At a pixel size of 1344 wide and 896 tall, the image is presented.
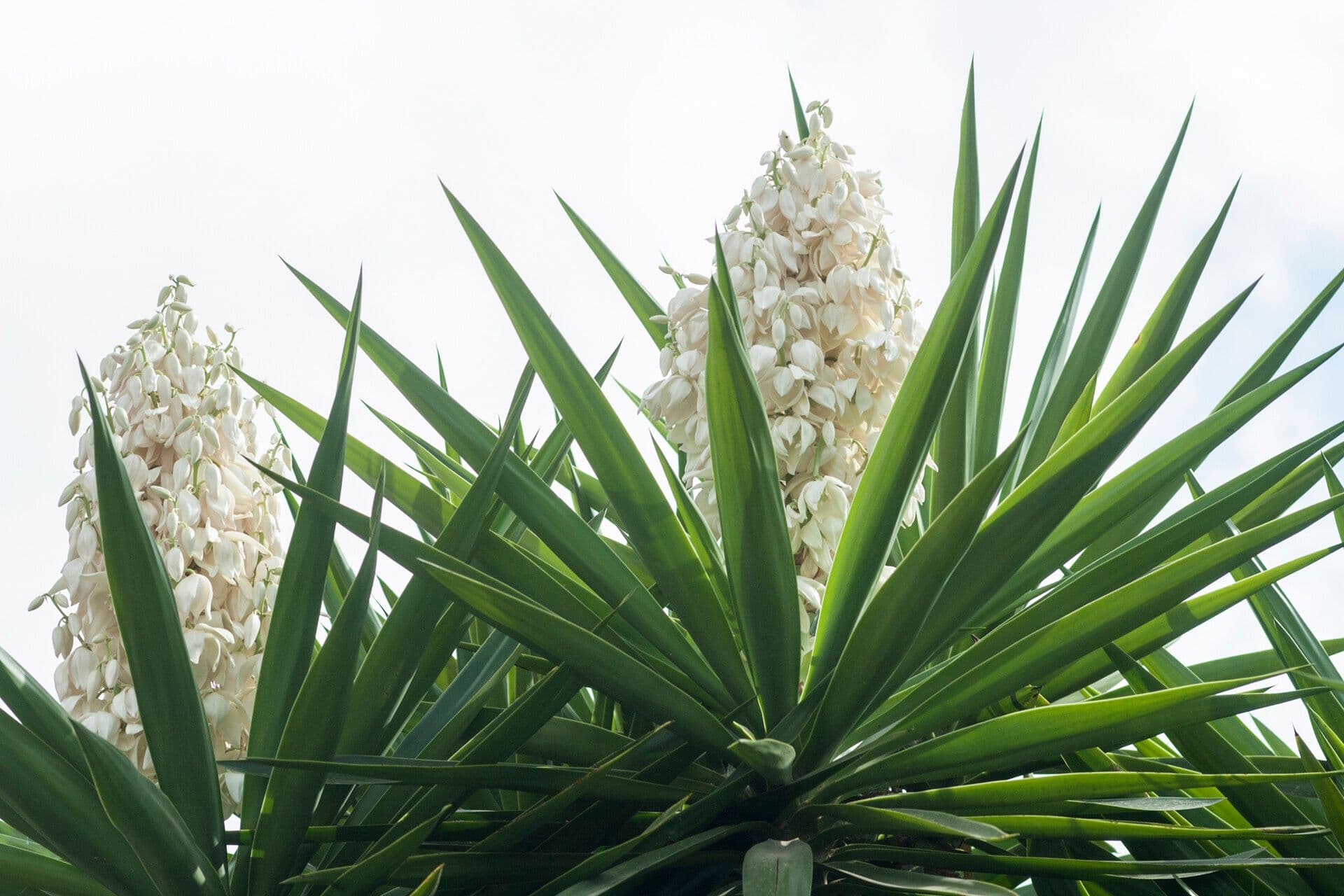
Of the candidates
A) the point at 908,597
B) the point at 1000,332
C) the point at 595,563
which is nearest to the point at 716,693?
the point at 595,563

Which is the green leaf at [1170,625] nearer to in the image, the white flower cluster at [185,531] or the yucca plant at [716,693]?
the yucca plant at [716,693]

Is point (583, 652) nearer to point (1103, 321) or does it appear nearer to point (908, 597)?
point (908, 597)

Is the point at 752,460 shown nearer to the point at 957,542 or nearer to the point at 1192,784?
the point at 957,542

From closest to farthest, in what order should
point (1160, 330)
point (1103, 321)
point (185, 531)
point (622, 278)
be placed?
point (185, 531) < point (1160, 330) < point (1103, 321) < point (622, 278)

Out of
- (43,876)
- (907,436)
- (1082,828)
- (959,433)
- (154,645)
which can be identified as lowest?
→ (43,876)

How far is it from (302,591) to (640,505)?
37 cm

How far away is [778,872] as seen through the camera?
1.03 meters

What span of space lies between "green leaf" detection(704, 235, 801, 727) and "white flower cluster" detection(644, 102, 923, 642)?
161 mm

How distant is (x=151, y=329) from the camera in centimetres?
147

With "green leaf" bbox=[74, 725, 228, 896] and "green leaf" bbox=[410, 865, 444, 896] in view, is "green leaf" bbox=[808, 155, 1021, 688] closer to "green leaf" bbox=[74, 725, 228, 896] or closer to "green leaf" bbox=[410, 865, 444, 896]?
"green leaf" bbox=[410, 865, 444, 896]

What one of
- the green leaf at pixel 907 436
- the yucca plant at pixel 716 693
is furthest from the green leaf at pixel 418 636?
the green leaf at pixel 907 436

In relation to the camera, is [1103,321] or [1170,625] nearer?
[1170,625]

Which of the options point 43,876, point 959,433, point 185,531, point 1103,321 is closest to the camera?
point 43,876

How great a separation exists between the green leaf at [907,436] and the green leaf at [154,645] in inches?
24.5
